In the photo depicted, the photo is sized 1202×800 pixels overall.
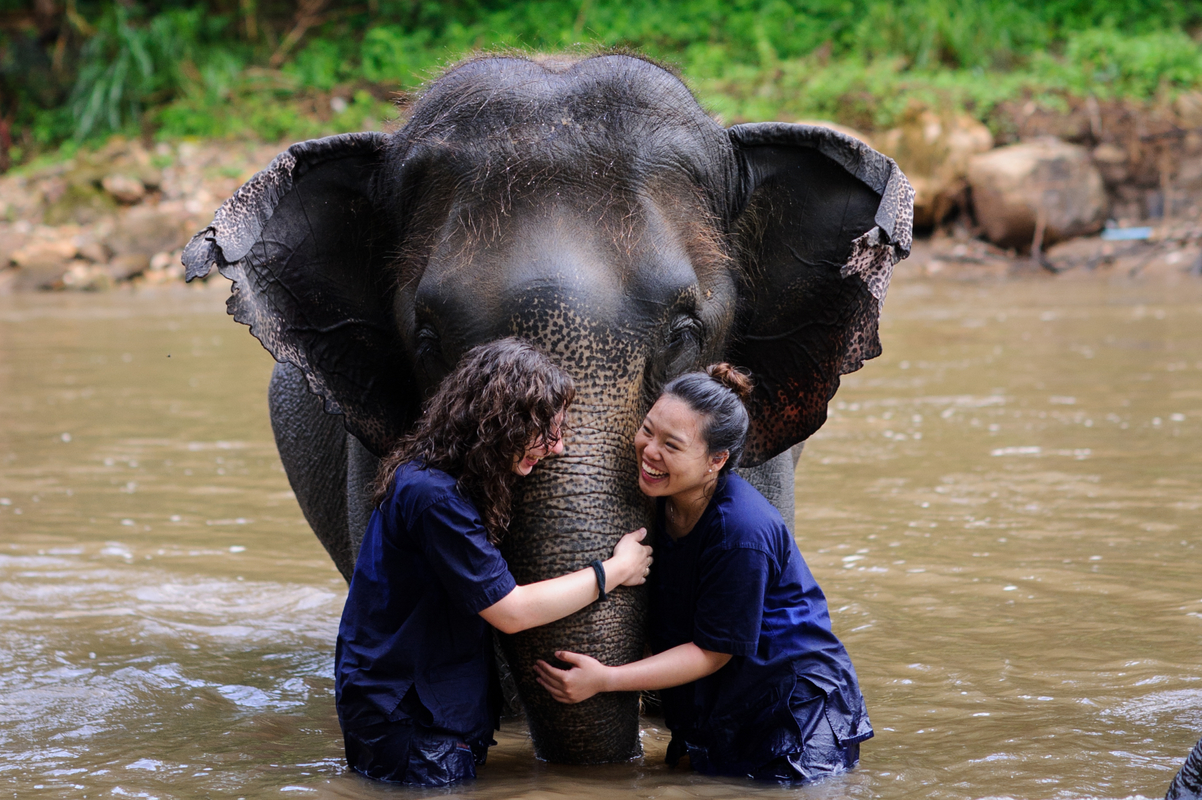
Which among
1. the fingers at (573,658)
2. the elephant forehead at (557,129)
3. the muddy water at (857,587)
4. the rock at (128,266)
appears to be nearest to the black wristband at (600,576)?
the fingers at (573,658)

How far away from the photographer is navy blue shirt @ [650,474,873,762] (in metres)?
3.08

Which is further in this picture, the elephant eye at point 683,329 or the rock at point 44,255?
the rock at point 44,255

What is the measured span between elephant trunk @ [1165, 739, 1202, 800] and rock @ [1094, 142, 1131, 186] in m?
14.3

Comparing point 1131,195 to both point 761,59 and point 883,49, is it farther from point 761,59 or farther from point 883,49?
point 761,59

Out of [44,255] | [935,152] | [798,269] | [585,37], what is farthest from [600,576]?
[44,255]

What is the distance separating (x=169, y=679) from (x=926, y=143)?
13650mm

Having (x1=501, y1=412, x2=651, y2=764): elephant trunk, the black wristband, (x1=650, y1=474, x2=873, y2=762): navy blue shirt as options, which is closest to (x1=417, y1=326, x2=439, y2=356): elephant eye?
(x1=501, y1=412, x2=651, y2=764): elephant trunk

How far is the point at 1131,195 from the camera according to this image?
52.4 feet

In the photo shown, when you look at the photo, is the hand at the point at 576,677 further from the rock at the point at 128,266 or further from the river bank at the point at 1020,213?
the rock at the point at 128,266

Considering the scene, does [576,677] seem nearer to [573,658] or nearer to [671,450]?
[573,658]

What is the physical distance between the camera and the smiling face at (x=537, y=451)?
9.53ft

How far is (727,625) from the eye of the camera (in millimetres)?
3080

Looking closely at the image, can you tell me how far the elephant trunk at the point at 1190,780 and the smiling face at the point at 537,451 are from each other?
57.0 inches

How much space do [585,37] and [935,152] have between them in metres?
4.91
